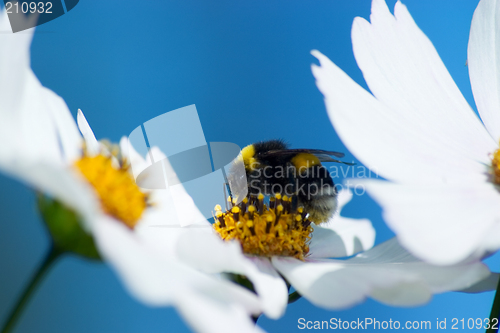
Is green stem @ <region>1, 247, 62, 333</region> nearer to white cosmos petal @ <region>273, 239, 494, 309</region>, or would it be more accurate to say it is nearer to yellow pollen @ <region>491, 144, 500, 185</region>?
white cosmos petal @ <region>273, 239, 494, 309</region>

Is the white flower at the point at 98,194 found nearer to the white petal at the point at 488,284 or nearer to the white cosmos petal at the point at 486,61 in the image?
the white petal at the point at 488,284

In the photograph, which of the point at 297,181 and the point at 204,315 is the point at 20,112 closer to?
the point at 204,315

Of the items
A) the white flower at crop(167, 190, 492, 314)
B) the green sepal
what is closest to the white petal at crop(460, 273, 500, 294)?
the white flower at crop(167, 190, 492, 314)

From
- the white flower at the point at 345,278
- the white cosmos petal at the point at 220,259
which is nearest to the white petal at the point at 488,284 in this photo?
the white flower at the point at 345,278

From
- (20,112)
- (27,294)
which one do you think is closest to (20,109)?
(20,112)

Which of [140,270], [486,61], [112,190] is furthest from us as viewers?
[486,61]

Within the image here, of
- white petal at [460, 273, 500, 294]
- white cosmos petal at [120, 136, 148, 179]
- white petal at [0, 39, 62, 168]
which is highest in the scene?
white petal at [0, 39, 62, 168]

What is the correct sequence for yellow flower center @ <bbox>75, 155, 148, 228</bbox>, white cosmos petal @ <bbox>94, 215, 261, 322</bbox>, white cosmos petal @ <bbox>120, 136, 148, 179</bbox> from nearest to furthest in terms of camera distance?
white cosmos petal @ <bbox>94, 215, 261, 322</bbox>
yellow flower center @ <bbox>75, 155, 148, 228</bbox>
white cosmos petal @ <bbox>120, 136, 148, 179</bbox>
